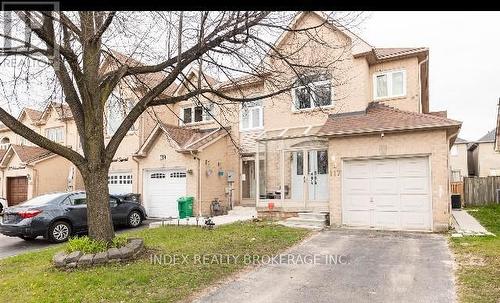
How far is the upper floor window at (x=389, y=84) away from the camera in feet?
53.6

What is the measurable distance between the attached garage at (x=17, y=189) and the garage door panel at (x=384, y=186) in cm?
2041

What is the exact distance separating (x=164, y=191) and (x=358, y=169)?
10.0m

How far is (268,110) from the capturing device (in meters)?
17.6

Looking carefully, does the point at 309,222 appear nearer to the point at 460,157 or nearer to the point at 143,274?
the point at 143,274

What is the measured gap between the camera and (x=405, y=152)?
12.5 metres

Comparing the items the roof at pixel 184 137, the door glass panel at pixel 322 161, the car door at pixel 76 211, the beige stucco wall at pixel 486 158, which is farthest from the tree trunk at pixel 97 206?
the beige stucco wall at pixel 486 158

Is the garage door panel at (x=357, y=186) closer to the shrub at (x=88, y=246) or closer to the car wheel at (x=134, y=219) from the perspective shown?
the shrub at (x=88, y=246)

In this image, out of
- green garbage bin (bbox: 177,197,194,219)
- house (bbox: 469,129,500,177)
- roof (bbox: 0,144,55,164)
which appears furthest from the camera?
house (bbox: 469,129,500,177)

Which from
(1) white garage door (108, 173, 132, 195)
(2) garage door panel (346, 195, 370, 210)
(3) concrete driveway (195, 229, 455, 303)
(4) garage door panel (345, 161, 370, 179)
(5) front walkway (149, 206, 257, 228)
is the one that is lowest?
(3) concrete driveway (195, 229, 455, 303)

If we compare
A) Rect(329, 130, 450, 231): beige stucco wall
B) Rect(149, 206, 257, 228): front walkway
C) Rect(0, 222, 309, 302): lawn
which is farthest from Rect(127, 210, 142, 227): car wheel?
Rect(329, 130, 450, 231): beige stucco wall

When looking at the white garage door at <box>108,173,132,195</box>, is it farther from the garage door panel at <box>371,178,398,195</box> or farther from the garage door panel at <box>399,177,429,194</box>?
the garage door panel at <box>399,177,429,194</box>

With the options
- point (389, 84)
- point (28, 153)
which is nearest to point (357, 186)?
point (389, 84)

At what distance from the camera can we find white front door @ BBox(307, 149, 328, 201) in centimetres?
1498

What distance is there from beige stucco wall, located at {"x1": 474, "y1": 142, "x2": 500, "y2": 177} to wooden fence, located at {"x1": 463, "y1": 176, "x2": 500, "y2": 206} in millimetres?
16059
